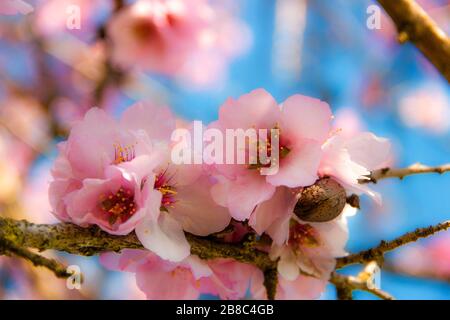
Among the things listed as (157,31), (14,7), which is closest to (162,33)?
(157,31)

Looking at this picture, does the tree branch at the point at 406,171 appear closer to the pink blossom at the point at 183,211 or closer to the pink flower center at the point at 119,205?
the pink blossom at the point at 183,211

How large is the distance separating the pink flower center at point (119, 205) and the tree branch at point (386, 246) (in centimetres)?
36

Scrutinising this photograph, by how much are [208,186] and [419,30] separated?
0.43 m

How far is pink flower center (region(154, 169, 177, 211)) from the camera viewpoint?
0.89m

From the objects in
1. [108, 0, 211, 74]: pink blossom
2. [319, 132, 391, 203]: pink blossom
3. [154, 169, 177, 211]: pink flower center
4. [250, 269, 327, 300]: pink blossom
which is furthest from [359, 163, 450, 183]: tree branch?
[108, 0, 211, 74]: pink blossom

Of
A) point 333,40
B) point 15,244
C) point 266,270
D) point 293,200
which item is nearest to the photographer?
point 15,244

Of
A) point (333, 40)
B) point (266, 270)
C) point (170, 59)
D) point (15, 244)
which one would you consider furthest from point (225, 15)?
point (15, 244)

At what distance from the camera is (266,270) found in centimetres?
98

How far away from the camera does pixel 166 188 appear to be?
2.93 feet

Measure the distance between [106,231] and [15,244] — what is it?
113 millimetres

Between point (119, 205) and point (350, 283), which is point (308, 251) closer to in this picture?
point (350, 283)

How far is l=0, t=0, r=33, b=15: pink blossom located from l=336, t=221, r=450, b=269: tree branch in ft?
2.03
